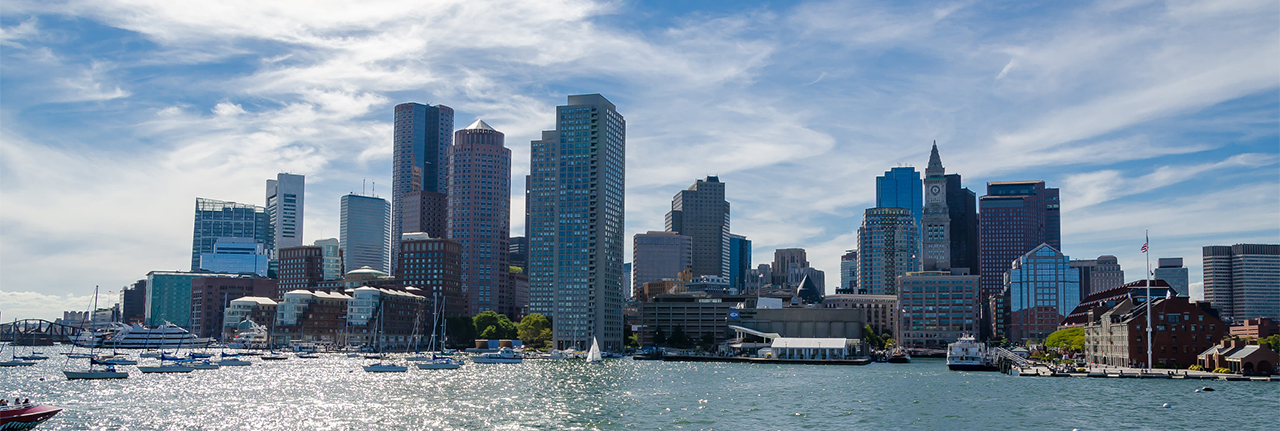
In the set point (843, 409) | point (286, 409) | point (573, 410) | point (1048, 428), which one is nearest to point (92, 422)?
point (286, 409)

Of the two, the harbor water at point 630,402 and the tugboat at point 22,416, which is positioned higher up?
the tugboat at point 22,416

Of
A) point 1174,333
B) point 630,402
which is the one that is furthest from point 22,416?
point 1174,333

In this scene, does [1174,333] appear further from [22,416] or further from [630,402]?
[22,416]

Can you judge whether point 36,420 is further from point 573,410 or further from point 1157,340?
point 1157,340

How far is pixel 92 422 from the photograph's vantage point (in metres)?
88.6

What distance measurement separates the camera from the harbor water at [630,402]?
90312 millimetres

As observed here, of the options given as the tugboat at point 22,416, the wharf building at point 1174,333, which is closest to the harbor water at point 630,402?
the tugboat at point 22,416

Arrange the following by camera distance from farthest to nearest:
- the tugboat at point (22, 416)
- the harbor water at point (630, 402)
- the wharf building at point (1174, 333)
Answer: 1. the wharf building at point (1174, 333)
2. the harbor water at point (630, 402)
3. the tugboat at point (22, 416)

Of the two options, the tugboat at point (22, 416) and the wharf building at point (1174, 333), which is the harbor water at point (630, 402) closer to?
the tugboat at point (22, 416)

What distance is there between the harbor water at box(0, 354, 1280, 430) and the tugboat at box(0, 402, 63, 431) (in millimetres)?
6414

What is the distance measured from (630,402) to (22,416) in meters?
57.1

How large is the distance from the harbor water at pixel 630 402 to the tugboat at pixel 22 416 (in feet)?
21.0

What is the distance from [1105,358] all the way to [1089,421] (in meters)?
106

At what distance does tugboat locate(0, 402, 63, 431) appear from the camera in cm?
7506
